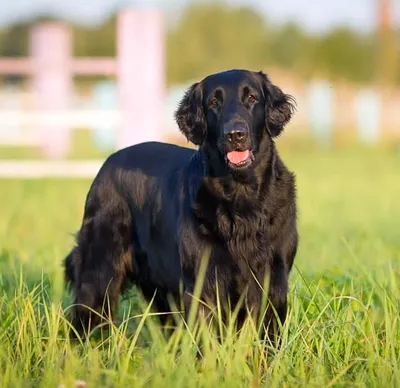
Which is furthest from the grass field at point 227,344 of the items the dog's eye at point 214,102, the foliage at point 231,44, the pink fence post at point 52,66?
the foliage at point 231,44

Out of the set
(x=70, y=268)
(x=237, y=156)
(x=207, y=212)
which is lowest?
(x=70, y=268)

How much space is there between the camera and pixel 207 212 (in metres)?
5.09

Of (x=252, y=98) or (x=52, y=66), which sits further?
(x=52, y=66)

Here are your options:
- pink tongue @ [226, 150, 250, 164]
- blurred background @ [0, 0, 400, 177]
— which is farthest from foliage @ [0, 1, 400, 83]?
pink tongue @ [226, 150, 250, 164]

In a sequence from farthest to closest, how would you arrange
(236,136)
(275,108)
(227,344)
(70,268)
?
(70,268), (275,108), (236,136), (227,344)

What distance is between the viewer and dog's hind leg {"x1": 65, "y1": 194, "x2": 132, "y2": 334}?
230 inches

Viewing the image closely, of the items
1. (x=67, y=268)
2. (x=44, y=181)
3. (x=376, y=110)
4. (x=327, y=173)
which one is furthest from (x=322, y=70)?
(x=67, y=268)

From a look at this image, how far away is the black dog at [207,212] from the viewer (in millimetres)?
4969

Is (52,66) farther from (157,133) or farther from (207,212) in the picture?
(207,212)

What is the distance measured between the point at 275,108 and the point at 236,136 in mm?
501

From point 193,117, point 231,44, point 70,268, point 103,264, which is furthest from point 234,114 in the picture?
point 231,44

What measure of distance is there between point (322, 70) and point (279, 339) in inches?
1543

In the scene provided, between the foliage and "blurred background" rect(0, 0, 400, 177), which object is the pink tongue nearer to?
"blurred background" rect(0, 0, 400, 177)

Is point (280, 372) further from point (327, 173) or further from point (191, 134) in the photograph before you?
point (327, 173)
